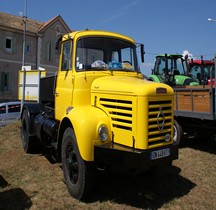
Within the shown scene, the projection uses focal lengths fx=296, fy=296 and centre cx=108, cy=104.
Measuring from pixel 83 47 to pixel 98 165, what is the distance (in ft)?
7.63

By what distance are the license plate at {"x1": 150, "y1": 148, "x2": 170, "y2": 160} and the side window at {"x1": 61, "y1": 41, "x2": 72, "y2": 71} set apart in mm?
2447

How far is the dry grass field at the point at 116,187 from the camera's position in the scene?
15.9 feet

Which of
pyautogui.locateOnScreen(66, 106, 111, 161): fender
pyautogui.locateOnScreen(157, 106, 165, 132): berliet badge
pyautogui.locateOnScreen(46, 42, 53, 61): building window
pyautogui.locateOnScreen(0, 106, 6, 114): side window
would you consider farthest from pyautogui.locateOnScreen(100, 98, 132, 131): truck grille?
pyautogui.locateOnScreen(46, 42, 53, 61): building window

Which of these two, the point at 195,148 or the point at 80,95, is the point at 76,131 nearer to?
the point at 80,95

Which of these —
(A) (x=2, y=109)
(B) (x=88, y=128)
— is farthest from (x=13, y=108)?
(B) (x=88, y=128)

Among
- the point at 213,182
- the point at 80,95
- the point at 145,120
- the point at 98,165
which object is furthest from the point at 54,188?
the point at 213,182

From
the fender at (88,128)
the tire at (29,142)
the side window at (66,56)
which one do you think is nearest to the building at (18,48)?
the tire at (29,142)

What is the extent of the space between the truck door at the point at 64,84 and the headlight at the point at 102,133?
126cm

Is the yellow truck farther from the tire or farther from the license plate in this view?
the tire

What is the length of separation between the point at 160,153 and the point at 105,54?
7.83ft

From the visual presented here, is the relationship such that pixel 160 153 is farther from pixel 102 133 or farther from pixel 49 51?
pixel 49 51

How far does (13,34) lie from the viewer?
2955 centimetres

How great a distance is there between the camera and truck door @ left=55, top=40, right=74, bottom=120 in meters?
5.84

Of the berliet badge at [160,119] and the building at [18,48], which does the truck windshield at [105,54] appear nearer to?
the berliet badge at [160,119]
